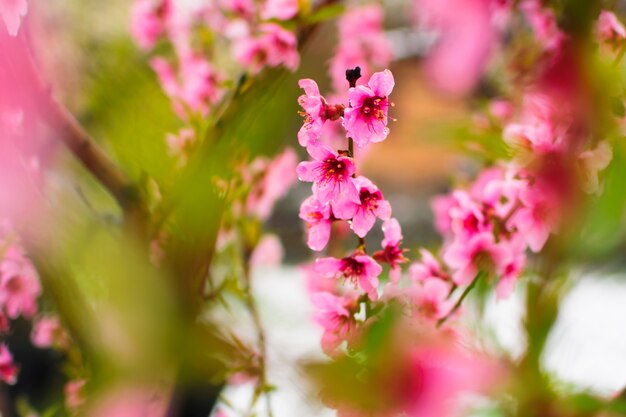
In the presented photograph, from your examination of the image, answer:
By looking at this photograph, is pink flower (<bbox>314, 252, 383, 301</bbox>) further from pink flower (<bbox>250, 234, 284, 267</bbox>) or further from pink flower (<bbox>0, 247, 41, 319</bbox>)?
pink flower (<bbox>250, 234, 284, 267</bbox>)

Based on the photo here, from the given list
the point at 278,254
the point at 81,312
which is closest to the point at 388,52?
the point at 278,254

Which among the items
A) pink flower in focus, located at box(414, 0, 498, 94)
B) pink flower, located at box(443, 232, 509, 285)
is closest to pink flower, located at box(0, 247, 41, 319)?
pink flower, located at box(443, 232, 509, 285)

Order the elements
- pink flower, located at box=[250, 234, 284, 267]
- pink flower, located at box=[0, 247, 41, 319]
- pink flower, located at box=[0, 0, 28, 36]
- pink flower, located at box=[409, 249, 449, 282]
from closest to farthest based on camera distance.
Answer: pink flower, located at box=[0, 0, 28, 36] → pink flower, located at box=[409, 249, 449, 282] → pink flower, located at box=[0, 247, 41, 319] → pink flower, located at box=[250, 234, 284, 267]

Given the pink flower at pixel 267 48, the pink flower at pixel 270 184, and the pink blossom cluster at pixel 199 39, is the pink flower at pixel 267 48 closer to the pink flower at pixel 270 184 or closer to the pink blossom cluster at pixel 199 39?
the pink blossom cluster at pixel 199 39

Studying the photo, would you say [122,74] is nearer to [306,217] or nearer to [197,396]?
[306,217]

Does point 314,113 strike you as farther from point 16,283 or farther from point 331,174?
point 16,283
